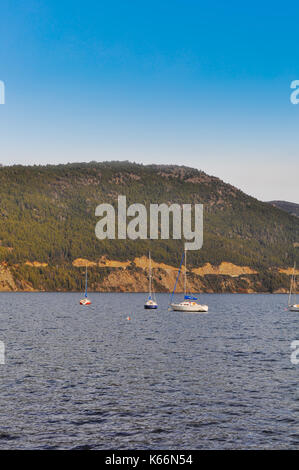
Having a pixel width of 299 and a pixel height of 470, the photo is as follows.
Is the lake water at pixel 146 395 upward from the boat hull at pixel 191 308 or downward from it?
upward

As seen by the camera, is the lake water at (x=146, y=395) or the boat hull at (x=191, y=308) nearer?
the lake water at (x=146, y=395)

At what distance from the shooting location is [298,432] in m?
32.2

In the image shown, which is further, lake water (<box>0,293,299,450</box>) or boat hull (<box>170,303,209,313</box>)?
boat hull (<box>170,303,209,313</box>)

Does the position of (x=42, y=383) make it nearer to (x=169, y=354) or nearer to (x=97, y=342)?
(x=169, y=354)

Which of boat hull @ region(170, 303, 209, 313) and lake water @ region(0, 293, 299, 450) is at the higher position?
lake water @ region(0, 293, 299, 450)

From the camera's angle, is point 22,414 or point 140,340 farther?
point 140,340

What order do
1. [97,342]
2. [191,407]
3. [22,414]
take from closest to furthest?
[22,414] < [191,407] < [97,342]

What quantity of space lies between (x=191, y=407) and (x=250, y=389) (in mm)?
8141

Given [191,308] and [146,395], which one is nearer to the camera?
[146,395]

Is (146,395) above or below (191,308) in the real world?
above
